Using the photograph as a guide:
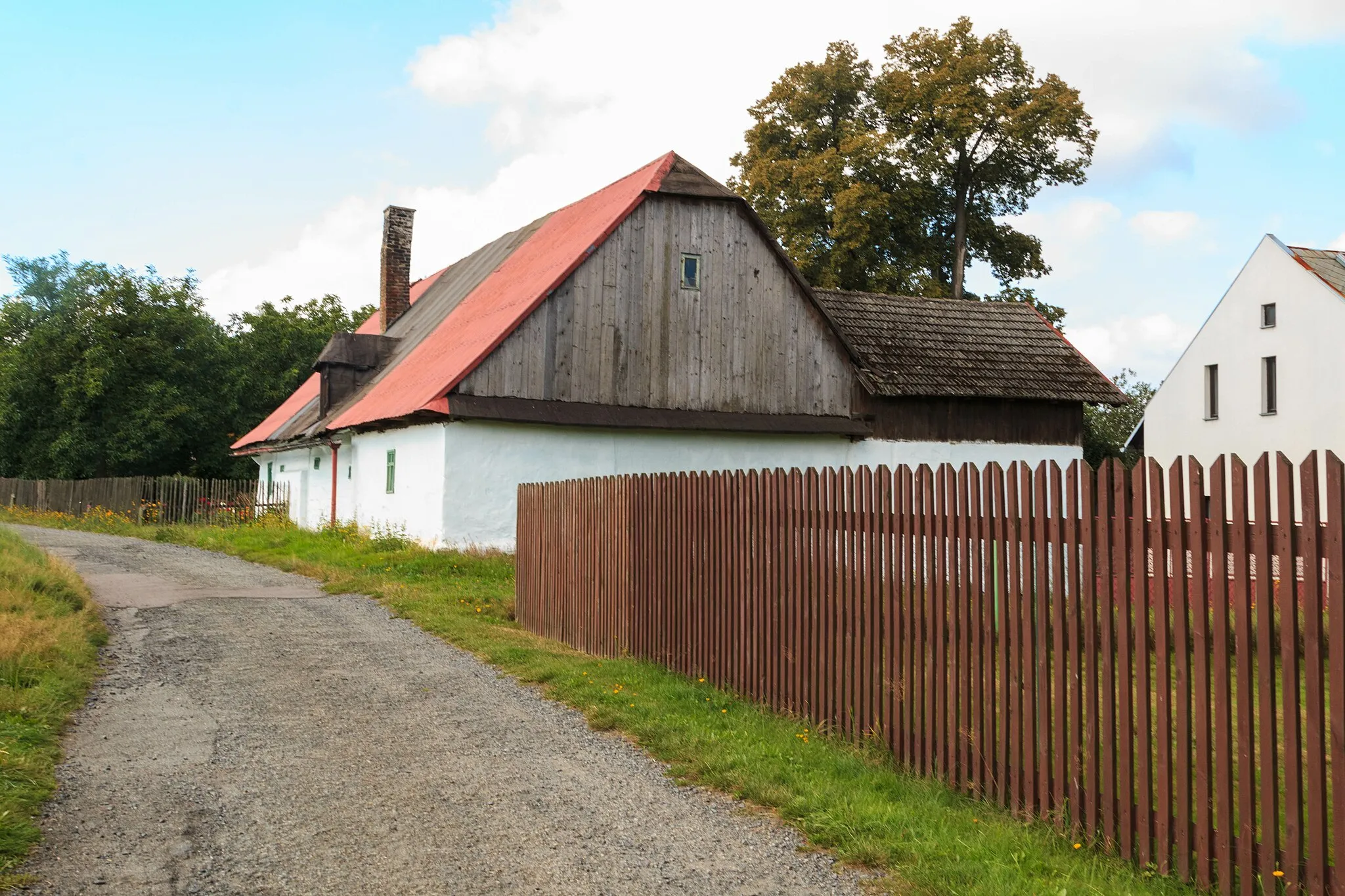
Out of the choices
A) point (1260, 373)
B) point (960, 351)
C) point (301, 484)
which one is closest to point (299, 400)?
point (301, 484)

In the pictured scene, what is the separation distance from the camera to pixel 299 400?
32.9 meters

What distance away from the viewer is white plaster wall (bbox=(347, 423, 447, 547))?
18562 millimetres

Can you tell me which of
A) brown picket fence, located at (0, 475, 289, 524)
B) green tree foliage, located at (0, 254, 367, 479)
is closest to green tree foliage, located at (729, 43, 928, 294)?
brown picket fence, located at (0, 475, 289, 524)

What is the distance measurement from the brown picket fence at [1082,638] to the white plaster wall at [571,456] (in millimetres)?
9524

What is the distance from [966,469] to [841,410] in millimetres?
16362

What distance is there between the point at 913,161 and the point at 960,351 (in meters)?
12.4

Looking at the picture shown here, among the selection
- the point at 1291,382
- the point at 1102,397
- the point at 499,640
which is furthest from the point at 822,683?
the point at 1291,382

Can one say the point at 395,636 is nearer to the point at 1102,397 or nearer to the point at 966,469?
the point at 966,469

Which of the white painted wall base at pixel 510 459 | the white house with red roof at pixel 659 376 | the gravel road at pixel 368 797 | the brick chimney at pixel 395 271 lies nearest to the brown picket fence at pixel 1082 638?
the gravel road at pixel 368 797

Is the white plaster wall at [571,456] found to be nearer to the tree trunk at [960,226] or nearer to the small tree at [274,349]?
the tree trunk at [960,226]

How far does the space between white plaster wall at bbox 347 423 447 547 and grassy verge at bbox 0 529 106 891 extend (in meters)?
5.80

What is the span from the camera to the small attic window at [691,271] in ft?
66.9

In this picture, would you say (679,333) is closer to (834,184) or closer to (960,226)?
(834,184)

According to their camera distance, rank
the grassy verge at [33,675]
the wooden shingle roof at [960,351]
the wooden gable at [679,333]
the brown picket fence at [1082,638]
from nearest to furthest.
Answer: the brown picket fence at [1082,638] < the grassy verge at [33,675] < the wooden gable at [679,333] < the wooden shingle roof at [960,351]
